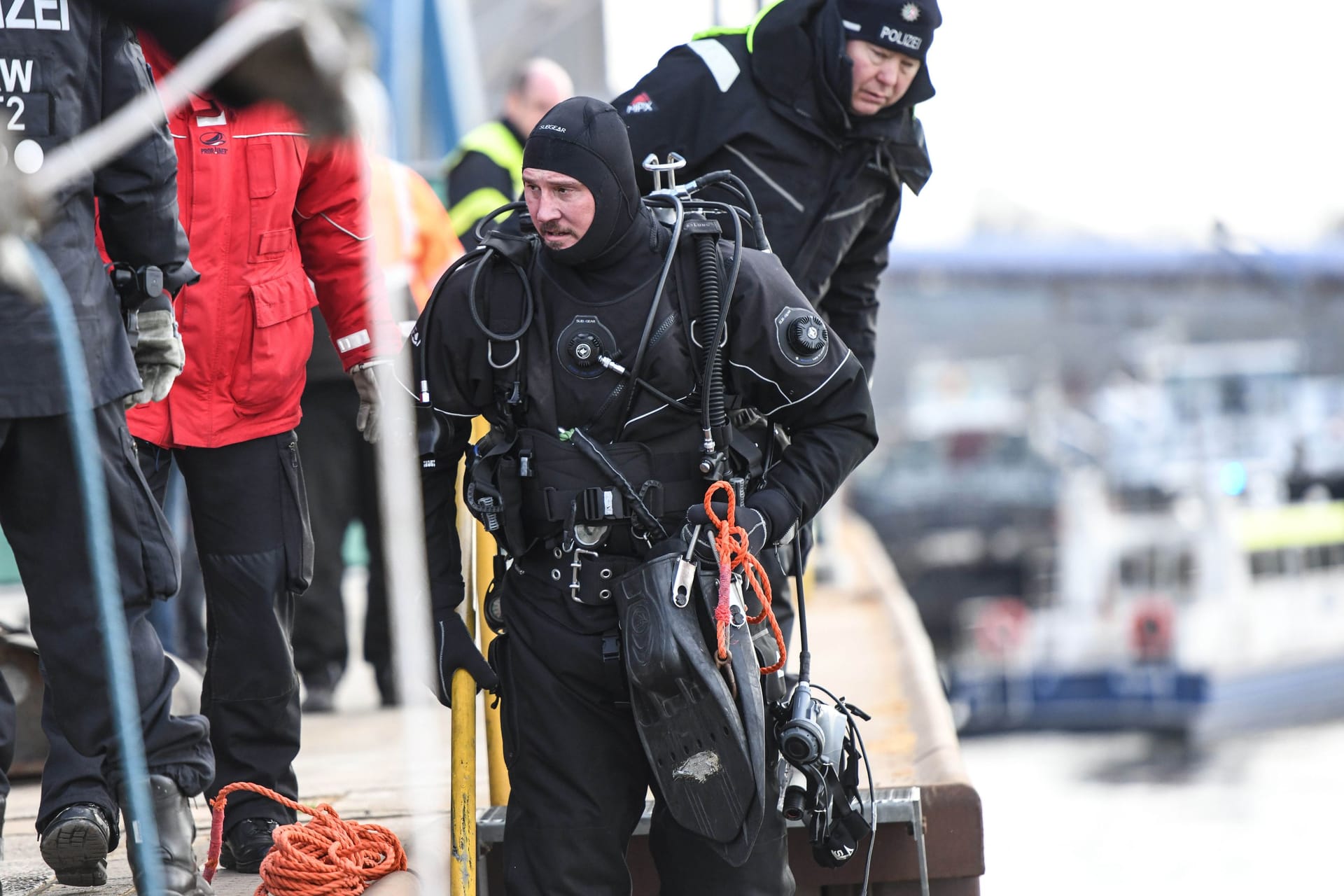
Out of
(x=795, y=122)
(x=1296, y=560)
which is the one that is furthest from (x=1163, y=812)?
(x=795, y=122)

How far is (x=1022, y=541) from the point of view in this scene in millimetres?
56312

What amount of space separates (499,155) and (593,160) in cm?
297

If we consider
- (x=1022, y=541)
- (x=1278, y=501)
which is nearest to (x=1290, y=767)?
(x=1278, y=501)

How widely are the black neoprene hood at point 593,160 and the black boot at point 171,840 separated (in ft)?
4.39

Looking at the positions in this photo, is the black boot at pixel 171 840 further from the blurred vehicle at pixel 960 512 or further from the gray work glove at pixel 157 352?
the blurred vehicle at pixel 960 512

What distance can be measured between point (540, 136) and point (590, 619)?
1029 millimetres

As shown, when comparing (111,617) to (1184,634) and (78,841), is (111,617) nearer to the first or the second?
(78,841)

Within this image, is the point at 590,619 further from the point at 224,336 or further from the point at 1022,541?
the point at 1022,541

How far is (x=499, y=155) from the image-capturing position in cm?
625

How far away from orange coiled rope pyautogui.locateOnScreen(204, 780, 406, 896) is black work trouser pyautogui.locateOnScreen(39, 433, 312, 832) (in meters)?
0.13

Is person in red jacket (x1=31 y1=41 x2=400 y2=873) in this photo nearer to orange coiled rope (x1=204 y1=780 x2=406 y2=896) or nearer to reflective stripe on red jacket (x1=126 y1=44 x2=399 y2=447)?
reflective stripe on red jacket (x1=126 y1=44 x2=399 y2=447)

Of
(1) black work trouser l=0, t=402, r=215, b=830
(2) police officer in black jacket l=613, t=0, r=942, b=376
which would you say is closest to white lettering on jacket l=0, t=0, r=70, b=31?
(1) black work trouser l=0, t=402, r=215, b=830

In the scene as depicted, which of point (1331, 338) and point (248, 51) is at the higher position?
point (248, 51)

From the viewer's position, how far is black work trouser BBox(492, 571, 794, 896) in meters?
3.44
